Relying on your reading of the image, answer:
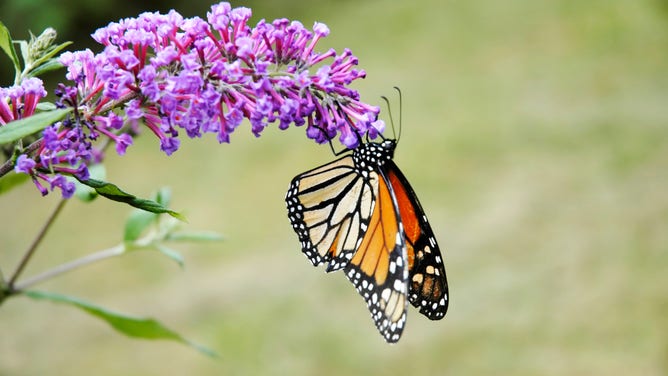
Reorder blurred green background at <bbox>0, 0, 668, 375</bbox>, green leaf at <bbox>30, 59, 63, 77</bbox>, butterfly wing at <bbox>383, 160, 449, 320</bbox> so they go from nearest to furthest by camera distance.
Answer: green leaf at <bbox>30, 59, 63, 77</bbox> → butterfly wing at <bbox>383, 160, 449, 320</bbox> → blurred green background at <bbox>0, 0, 668, 375</bbox>

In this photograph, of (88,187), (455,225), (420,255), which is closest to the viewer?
(88,187)

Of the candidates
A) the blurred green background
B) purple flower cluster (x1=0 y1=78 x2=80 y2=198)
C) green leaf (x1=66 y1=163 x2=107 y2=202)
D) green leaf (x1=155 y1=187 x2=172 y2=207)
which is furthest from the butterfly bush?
the blurred green background

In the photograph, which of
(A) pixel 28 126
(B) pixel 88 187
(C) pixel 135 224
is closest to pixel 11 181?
(B) pixel 88 187

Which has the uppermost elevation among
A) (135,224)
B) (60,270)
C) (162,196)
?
(162,196)

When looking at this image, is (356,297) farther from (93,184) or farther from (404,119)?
(93,184)

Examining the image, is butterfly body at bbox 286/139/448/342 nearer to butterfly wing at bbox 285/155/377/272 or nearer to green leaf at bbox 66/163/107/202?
butterfly wing at bbox 285/155/377/272

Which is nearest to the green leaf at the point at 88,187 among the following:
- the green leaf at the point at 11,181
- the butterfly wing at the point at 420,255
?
the green leaf at the point at 11,181

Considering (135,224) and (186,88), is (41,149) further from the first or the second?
(135,224)

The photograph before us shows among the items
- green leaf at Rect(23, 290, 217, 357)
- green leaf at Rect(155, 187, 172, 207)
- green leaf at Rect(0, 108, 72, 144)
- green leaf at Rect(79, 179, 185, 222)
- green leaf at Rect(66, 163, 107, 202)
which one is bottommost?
green leaf at Rect(0, 108, 72, 144)
